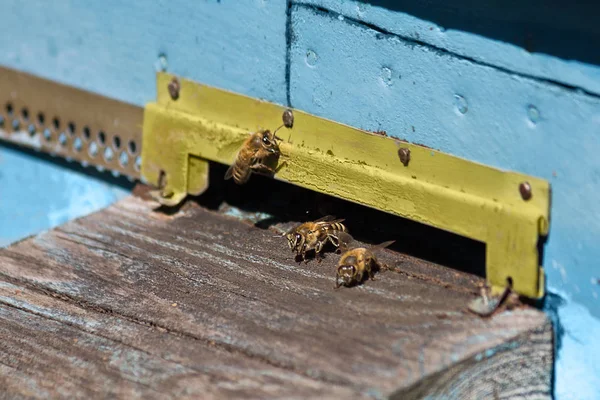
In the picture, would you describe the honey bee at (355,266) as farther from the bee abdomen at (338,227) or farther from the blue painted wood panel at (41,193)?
the blue painted wood panel at (41,193)

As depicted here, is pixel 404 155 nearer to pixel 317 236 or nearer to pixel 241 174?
pixel 317 236

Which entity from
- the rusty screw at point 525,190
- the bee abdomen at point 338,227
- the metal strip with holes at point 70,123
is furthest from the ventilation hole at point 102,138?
the rusty screw at point 525,190

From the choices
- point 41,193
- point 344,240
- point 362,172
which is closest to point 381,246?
point 344,240

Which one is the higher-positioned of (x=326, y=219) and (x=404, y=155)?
(x=404, y=155)

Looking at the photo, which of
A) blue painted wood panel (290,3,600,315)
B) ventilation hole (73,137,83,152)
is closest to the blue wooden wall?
blue painted wood panel (290,3,600,315)

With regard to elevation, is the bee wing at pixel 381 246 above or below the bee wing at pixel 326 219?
below

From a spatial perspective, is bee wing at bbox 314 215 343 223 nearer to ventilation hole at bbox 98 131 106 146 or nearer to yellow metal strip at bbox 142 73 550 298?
yellow metal strip at bbox 142 73 550 298
